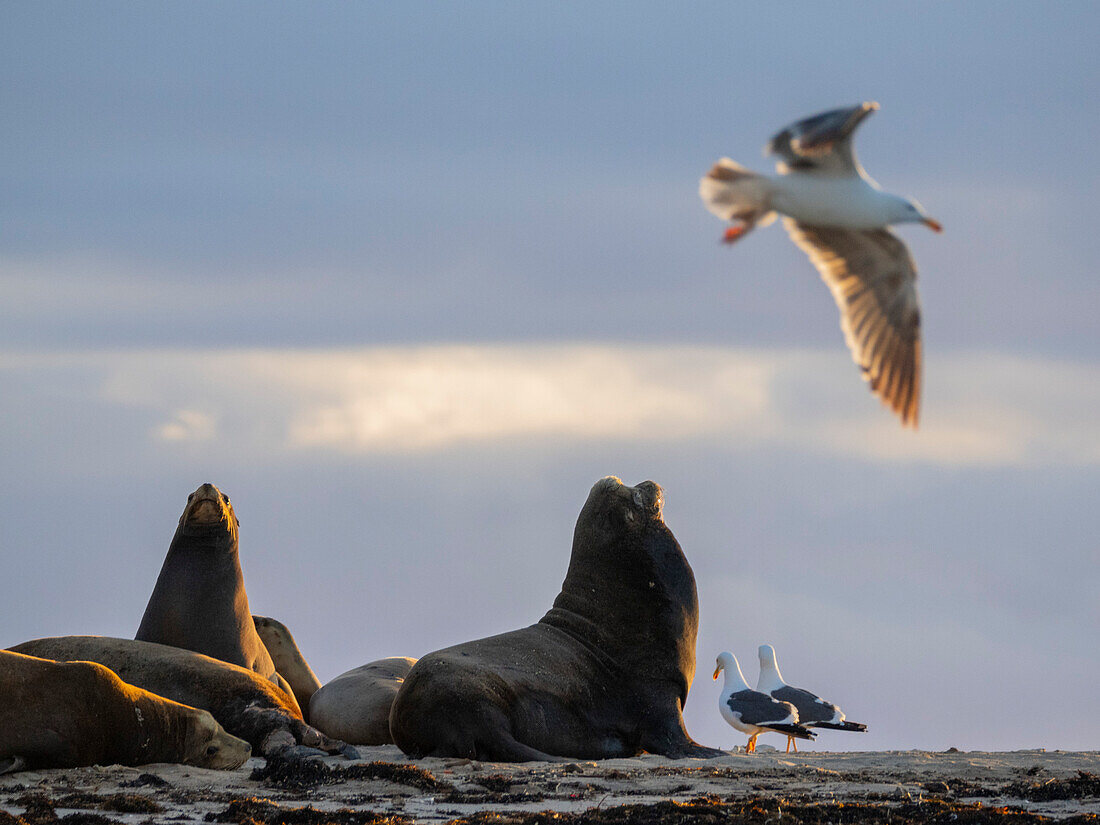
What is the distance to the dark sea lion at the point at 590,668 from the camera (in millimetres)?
11875

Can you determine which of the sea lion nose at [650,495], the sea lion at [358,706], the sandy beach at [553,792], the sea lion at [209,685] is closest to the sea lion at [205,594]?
the sea lion at [358,706]

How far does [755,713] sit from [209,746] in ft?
18.4

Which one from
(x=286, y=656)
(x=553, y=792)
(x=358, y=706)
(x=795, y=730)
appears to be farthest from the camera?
(x=286, y=656)

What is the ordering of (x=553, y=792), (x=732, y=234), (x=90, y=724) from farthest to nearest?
1. (x=90, y=724)
2. (x=553, y=792)
3. (x=732, y=234)

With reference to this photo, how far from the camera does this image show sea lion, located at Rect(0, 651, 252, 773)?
10.4 m

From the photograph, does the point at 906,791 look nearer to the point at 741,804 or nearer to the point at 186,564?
the point at 741,804

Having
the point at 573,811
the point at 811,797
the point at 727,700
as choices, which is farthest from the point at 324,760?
the point at 727,700

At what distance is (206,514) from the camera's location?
1468cm

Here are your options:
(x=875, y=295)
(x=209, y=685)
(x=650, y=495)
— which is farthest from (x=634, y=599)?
(x=875, y=295)

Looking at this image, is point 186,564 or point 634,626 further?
point 186,564

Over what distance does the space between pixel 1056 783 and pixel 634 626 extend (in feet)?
13.5

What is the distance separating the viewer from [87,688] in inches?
422

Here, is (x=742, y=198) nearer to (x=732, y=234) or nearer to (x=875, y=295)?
(x=732, y=234)

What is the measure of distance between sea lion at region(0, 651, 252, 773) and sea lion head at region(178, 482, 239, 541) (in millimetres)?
3541
